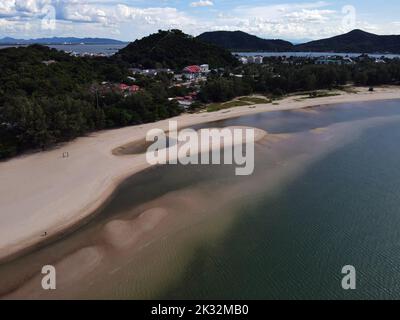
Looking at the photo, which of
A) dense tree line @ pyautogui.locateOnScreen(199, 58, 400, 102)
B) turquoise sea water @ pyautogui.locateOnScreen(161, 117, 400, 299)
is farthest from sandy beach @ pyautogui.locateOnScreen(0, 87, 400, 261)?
dense tree line @ pyautogui.locateOnScreen(199, 58, 400, 102)

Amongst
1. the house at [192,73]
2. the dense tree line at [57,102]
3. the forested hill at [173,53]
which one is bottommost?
the dense tree line at [57,102]

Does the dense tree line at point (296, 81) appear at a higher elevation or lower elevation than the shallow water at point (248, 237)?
higher

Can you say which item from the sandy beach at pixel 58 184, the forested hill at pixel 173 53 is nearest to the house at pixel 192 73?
the forested hill at pixel 173 53

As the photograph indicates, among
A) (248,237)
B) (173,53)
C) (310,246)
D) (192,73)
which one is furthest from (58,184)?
(173,53)

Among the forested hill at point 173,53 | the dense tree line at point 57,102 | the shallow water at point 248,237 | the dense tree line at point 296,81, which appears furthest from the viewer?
the forested hill at point 173,53

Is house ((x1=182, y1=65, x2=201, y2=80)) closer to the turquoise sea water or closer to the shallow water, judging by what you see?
the shallow water

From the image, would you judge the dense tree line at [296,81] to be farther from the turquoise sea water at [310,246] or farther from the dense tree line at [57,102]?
the turquoise sea water at [310,246]

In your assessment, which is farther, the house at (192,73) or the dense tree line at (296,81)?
the house at (192,73)
